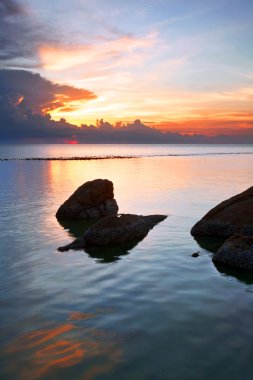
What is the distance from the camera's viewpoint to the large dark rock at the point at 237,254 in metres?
17.3

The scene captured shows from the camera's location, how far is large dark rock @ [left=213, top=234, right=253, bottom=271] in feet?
56.7

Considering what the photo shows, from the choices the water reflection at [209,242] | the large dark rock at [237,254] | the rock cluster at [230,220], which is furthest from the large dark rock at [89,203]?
the large dark rock at [237,254]

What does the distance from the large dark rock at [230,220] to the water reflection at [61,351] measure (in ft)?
43.8

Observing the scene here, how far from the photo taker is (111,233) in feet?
72.8

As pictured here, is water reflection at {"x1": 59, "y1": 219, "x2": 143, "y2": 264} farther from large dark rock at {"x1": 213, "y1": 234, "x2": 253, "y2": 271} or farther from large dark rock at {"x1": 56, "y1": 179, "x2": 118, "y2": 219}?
large dark rock at {"x1": 56, "y1": 179, "x2": 118, "y2": 219}

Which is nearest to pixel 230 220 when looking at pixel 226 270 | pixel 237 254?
pixel 237 254

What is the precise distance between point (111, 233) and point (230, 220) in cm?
713

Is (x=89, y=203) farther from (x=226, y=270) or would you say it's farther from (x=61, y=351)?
(x=61, y=351)

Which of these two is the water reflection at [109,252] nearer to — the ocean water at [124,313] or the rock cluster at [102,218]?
the ocean water at [124,313]

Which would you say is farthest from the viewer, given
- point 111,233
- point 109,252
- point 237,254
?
point 111,233

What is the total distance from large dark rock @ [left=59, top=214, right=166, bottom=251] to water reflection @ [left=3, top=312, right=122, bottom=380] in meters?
9.84

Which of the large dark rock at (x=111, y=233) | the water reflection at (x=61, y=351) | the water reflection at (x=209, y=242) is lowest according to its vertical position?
the water reflection at (x=61, y=351)

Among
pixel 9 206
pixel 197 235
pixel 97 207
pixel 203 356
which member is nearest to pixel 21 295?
pixel 203 356

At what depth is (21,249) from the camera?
2164 cm
